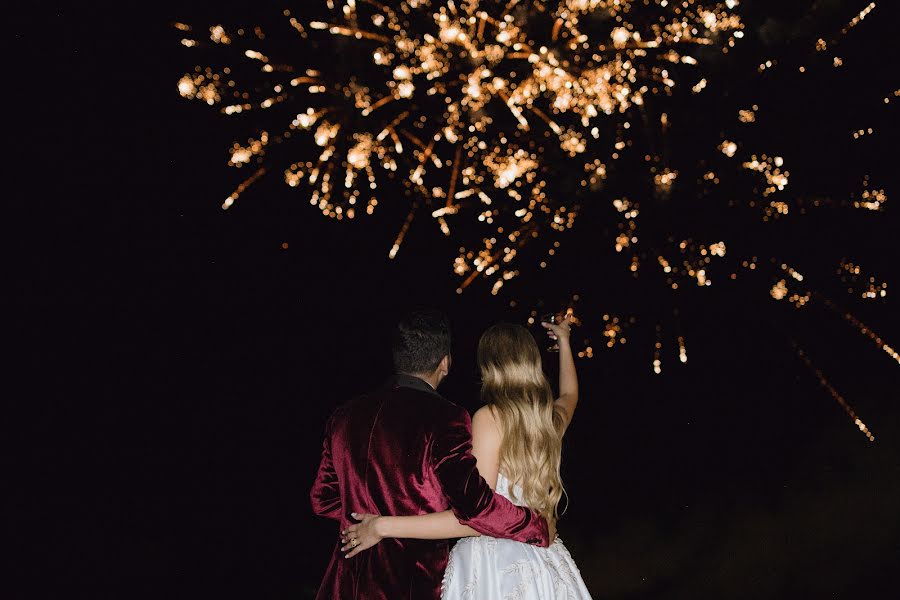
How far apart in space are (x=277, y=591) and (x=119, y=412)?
4.16 feet

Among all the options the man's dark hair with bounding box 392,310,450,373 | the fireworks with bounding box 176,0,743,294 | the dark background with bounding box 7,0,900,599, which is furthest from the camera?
the fireworks with bounding box 176,0,743,294

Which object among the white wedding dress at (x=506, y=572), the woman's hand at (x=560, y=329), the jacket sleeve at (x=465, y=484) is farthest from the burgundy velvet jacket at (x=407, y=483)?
the woman's hand at (x=560, y=329)

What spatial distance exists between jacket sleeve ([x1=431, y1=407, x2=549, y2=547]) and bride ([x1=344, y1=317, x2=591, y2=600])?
15 centimetres

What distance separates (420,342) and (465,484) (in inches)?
15.4

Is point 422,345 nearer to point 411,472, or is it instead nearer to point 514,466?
point 411,472

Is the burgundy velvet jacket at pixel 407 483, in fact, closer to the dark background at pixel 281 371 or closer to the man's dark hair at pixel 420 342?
the man's dark hair at pixel 420 342

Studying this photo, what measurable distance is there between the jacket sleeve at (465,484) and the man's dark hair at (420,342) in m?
0.17

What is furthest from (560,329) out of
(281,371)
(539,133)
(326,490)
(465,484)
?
(281,371)

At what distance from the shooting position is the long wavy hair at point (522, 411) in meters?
1.96

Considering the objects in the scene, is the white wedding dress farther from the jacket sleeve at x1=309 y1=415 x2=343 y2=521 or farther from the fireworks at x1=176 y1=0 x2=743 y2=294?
the fireworks at x1=176 y1=0 x2=743 y2=294

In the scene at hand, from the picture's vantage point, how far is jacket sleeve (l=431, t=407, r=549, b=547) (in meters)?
1.75

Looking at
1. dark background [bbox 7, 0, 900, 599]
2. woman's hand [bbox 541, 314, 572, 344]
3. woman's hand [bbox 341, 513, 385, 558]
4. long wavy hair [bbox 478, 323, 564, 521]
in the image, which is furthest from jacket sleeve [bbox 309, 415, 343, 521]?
dark background [bbox 7, 0, 900, 599]

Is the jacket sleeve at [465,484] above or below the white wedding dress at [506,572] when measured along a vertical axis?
above

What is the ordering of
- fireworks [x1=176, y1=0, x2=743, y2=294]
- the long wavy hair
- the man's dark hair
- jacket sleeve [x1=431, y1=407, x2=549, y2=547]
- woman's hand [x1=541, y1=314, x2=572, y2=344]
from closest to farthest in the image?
jacket sleeve [x1=431, y1=407, x2=549, y2=547]
the man's dark hair
the long wavy hair
woman's hand [x1=541, y1=314, x2=572, y2=344]
fireworks [x1=176, y1=0, x2=743, y2=294]
